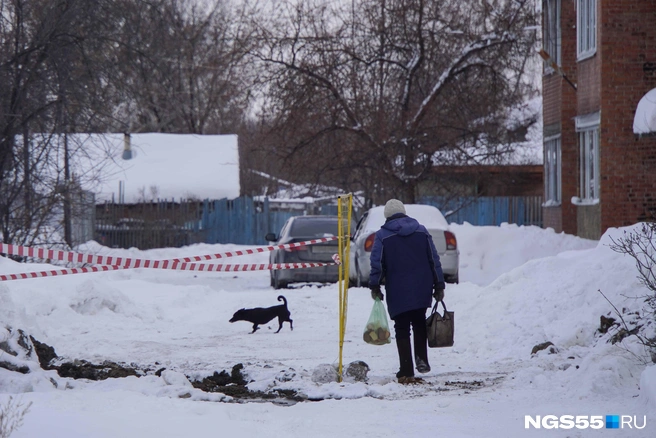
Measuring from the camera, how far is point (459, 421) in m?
6.67

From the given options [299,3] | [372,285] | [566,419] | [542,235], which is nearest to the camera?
[566,419]

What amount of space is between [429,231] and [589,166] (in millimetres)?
5705

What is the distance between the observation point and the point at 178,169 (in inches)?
1681

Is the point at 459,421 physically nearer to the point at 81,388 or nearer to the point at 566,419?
the point at 566,419

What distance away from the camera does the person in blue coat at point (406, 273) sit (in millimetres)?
8695

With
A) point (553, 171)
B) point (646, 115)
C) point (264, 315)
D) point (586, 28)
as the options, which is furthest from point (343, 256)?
point (553, 171)

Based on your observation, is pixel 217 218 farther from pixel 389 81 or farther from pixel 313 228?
pixel 313 228

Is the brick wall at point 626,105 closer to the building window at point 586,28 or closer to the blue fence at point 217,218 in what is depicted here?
the building window at point 586,28

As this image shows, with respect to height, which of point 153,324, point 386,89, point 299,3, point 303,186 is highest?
point 299,3

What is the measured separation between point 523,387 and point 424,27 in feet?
63.2

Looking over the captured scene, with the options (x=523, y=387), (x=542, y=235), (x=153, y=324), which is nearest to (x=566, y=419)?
(x=523, y=387)

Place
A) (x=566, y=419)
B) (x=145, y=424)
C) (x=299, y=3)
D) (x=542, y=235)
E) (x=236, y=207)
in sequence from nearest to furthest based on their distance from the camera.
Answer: (x=145, y=424)
(x=566, y=419)
(x=542, y=235)
(x=299, y=3)
(x=236, y=207)

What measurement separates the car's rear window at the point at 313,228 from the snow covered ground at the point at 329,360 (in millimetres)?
1976

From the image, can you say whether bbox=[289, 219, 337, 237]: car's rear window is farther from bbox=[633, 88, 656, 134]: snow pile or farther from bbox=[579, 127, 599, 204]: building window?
bbox=[633, 88, 656, 134]: snow pile
